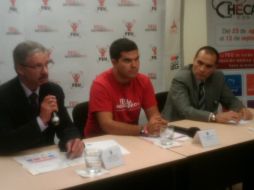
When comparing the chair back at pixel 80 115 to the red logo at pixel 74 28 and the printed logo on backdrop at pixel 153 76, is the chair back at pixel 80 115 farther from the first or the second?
the printed logo on backdrop at pixel 153 76

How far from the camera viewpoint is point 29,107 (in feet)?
7.41

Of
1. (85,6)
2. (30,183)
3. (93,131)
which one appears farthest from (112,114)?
(85,6)

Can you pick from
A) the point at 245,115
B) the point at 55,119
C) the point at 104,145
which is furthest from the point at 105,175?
the point at 245,115

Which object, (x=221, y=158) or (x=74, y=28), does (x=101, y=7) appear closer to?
(x=74, y=28)

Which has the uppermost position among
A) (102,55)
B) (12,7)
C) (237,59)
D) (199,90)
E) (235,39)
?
(12,7)

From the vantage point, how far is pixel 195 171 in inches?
96.7

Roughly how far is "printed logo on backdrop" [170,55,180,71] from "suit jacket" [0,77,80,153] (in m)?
1.95

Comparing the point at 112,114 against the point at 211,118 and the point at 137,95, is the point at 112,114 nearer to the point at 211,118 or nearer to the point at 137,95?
the point at 137,95

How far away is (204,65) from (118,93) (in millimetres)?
878

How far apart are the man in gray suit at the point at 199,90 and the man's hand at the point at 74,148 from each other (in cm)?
120

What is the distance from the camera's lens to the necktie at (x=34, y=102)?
228 cm

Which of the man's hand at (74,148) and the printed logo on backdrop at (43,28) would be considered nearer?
the man's hand at (74,148)

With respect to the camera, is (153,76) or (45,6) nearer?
(45,6)

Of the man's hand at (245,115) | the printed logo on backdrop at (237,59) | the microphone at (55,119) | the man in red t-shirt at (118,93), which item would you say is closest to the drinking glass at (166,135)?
the man in red t-shirt at (118,93)
